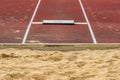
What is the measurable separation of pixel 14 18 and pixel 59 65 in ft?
12.2

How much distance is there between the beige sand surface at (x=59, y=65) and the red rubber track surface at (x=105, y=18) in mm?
1054

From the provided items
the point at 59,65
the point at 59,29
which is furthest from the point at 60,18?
the point at 59,65

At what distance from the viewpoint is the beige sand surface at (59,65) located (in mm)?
5020

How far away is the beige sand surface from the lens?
502cm

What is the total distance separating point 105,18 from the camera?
357 inches

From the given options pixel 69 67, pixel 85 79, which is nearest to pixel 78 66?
pixel 69 67

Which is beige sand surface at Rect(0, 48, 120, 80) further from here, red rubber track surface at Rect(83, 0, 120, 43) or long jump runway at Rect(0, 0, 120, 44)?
red rubber track surface at Rect(83, 0, 120, 43)

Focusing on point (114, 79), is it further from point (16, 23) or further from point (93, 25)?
point (16, 23)

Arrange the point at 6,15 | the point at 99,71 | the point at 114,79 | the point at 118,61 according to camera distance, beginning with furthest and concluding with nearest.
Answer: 1. the point at 6,15
2. the point at 118,61
3. the point at 99,71
4. the point at 114,79

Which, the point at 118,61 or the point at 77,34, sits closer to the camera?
the point at 118,61

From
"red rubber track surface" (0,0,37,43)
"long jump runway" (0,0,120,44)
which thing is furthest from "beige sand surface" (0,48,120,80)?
"red rubber track surface" (0,0,37,43)

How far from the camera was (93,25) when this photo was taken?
27.1 ft

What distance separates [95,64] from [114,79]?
72 centimetres

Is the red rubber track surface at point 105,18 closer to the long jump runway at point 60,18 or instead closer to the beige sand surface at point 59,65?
the long jump runway at point 60,18
